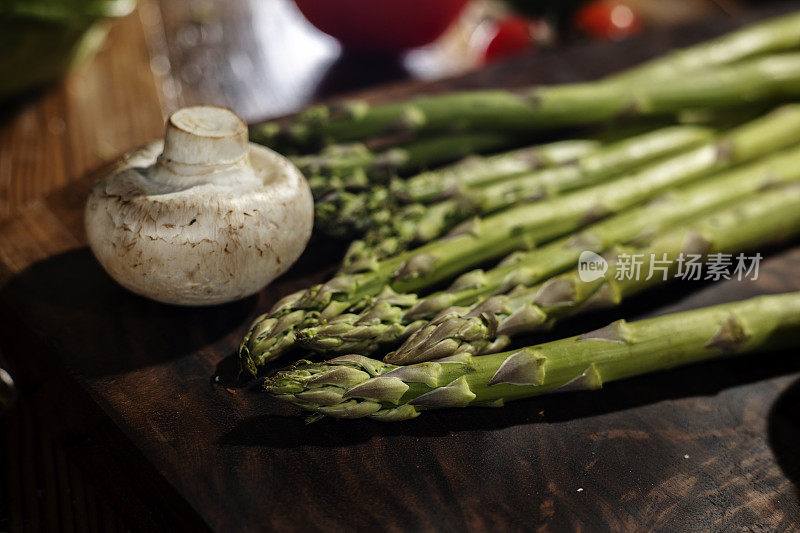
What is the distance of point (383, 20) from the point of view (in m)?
2.48

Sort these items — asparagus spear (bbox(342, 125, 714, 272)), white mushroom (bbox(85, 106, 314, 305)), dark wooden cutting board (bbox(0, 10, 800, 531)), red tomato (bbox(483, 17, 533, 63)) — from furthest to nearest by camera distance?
1. red tomato (bbox(483, 17, 533, 63))
2. asparagus spear (bbox(342, 125, 714, 272))
3. white mushroom (bbox(85, 106, 314, 305))
4. dark wooden cutting board (bbox(0, 10, 800, 531))

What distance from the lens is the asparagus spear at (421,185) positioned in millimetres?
1592

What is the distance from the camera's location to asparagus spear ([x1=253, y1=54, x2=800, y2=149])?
177 centimetres

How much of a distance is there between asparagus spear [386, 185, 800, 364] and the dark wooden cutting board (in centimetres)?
8

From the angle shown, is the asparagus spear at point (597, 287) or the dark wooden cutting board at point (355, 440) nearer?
the dark wooden cutting board at point (355, 440)

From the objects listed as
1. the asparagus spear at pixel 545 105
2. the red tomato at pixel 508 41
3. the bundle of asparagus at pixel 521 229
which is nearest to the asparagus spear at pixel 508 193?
the bundle of asparagus at pixel 521 229

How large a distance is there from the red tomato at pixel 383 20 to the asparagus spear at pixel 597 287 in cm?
129

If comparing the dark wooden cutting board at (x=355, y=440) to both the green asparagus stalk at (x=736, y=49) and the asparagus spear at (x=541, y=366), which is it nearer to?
the asparagus spear at (x=541, y=366)

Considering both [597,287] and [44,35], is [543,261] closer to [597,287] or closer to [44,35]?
[597,287]

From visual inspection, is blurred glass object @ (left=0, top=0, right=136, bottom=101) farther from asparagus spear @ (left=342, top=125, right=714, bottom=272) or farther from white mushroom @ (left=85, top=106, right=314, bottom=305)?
asparagus spear @ (left=342, top=125, right=714, bottom=272)

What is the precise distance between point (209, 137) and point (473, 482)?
0.77 m

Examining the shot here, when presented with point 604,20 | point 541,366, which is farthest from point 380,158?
point 604,20

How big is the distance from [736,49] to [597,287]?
131 centimetres

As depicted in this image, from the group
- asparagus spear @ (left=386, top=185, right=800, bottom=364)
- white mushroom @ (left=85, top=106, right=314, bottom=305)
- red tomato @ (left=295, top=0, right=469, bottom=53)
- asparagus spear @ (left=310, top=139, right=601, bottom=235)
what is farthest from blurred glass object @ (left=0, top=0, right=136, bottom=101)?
asparagus spear @ (left=386, top=185, right=800, bottom=364)
